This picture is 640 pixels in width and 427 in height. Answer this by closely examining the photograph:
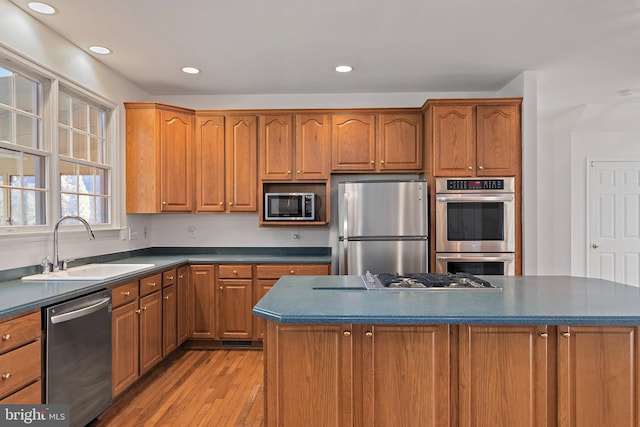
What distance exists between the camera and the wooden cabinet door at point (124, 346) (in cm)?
262

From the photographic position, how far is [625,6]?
2508mm

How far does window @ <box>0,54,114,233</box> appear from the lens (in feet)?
8.32

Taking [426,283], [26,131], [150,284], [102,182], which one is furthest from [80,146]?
[426,283]

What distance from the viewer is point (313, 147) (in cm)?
409

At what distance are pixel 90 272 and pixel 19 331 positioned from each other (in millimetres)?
1221

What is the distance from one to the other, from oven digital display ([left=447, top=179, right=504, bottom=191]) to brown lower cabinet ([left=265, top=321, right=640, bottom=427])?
2.12m

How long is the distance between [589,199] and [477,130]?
2.97m

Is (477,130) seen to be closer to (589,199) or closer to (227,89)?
(227,89)

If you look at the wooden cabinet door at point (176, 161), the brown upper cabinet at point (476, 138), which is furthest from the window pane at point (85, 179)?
the brown upper cabinet at point (476, 138)

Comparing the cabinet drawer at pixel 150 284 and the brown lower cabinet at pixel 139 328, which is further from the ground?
the cabinet drawer at pixel 150 284

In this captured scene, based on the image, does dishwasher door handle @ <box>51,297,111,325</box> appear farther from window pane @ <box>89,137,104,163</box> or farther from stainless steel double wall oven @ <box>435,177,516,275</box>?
stainless steel double wall oven @ <box>435,177,516,275</box>

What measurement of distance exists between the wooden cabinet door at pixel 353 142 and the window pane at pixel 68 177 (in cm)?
229

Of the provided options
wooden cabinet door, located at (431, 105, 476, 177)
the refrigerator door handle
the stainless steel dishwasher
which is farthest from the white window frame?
wooden cabinet door, located at (431, 105, 476, 177)

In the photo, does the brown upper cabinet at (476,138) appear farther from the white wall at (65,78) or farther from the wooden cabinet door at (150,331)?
the white wall at (65,78)
